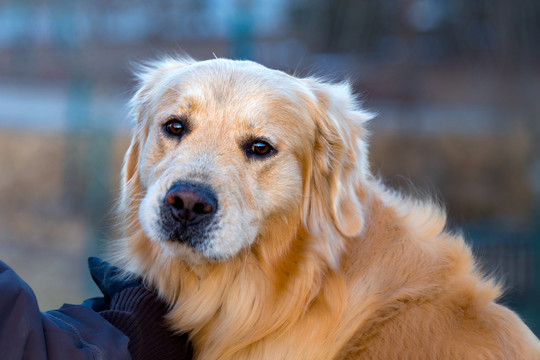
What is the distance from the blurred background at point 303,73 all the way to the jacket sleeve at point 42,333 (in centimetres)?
140

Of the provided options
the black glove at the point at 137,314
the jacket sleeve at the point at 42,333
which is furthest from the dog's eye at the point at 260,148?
the jacket sleeve at the point at 42,333

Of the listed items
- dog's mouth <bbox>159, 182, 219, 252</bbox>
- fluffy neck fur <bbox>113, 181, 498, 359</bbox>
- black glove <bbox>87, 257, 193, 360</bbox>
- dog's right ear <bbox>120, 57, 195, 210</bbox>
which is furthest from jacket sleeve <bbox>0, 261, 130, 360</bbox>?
dog's right ear <bbox>120, 57, 195, 210</bbox>

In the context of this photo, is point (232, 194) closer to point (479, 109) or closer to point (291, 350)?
point (291, 350)

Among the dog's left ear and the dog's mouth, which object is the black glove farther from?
the dog's left ear

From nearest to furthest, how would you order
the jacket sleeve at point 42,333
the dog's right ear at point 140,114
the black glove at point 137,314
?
the jacket sleeve at point 42,333 < the black glove at point 137,314 < the dog's right ear at point 140,114

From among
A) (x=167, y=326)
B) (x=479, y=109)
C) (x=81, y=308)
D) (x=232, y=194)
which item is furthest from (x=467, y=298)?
(x=479, y=109)

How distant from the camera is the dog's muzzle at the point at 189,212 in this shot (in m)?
2.08

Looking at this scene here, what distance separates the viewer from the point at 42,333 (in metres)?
1.57

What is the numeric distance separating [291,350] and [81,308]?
2.70 ft

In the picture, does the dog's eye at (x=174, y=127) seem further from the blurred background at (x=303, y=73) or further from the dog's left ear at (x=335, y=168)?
the blurred background at (x=303, y=73)

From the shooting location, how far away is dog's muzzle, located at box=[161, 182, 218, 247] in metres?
2.08

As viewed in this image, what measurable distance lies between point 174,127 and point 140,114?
16.3 inches

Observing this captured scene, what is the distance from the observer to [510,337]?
2088 millimetres

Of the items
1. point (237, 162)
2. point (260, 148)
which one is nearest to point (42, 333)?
point (237, 162)
